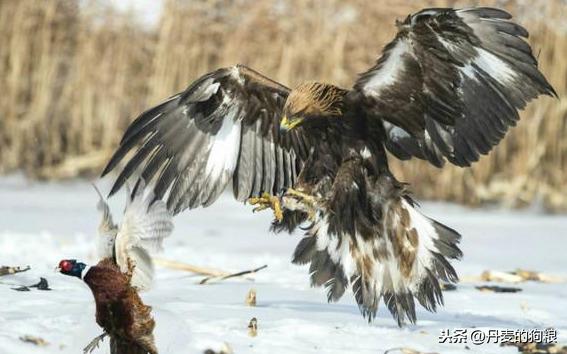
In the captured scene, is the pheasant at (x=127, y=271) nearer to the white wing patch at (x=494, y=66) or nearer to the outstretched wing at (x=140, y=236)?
the outstretched wing at (x=140, y=236)

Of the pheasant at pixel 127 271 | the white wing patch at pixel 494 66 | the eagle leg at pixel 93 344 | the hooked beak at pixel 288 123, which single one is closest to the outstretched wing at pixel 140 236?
the pheasant at pixel 127 271

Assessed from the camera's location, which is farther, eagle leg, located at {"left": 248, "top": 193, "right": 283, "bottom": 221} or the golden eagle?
eagle leg, located at {"left": 248, "top": 193, "right": 283, "bottom": 221}

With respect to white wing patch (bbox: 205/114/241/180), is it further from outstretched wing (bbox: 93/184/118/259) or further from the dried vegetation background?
the dried vegetation background

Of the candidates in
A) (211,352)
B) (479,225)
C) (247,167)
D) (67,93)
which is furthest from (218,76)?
(67,93)

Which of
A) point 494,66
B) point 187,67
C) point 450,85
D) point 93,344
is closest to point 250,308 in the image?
point 93,344

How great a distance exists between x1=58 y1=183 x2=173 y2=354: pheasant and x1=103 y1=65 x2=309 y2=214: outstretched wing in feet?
2.71

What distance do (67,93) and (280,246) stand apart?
5.22 metres

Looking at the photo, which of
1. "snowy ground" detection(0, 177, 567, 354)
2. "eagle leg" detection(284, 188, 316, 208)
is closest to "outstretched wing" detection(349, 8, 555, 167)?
"eagle leg" detection(284, 188, 316, 208)

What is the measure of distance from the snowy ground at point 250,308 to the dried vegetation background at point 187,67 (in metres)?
2.34

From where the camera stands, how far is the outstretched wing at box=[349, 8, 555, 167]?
14.3 ft

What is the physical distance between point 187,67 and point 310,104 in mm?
7612

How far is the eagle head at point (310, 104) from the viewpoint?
4602 millimetres

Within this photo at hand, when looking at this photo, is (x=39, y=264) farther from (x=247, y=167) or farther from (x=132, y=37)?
(x=132, y=37)

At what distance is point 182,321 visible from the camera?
13.5 feet
